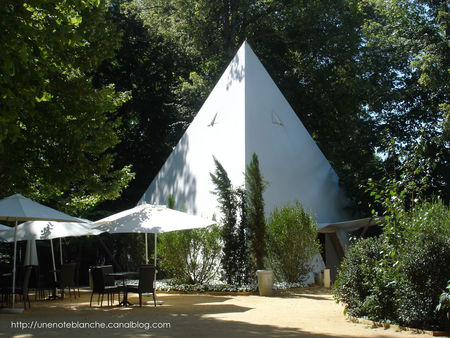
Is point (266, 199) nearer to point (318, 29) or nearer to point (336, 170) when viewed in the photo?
point (336, 170)

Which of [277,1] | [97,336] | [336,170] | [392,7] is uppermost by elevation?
[277,1]

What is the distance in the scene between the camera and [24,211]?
9.11 metres

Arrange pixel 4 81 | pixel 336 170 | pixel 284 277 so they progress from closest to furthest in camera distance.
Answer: pixel 4 81 → pixel 284 277 → pixel 336 170

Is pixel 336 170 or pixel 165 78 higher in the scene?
pixel 165 78

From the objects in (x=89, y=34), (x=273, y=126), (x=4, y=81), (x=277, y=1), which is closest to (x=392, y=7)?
(x=277, y=1)

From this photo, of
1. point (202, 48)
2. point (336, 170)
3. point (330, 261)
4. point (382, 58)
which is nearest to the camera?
point (330, 261)

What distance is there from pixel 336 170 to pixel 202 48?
9.54 m

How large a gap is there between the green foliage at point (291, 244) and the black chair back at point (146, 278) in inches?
196

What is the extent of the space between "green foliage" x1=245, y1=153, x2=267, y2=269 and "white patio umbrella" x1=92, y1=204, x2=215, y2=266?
260 centimetres

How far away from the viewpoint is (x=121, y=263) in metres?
17.2

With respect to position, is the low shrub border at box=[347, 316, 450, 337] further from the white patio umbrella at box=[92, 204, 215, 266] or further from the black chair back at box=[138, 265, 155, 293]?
the white patio umbrella at box=[92, 204, 215, 266]

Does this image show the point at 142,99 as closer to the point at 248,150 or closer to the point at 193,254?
the point at 248,150

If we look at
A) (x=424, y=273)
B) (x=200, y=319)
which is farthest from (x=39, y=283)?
(x=424, y=273)

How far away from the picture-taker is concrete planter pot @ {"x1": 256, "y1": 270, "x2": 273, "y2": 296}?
12.4 metres
